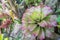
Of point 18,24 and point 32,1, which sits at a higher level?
point 32,1

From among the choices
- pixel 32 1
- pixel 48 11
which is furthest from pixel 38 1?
pixel 48 11

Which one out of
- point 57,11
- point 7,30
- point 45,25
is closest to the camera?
point 45,25

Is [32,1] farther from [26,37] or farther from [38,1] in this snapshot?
[26,37]

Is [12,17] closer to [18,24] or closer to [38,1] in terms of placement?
[18,24]

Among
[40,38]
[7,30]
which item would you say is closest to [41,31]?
[40,38]

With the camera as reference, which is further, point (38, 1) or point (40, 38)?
point (38, 1)

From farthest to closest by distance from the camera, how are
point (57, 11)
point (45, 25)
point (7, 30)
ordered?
point (7, 30) < point (57, 11) < point (45, 25)
